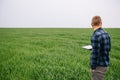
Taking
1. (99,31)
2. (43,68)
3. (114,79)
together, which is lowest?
(114,79)

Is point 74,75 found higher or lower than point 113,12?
lower

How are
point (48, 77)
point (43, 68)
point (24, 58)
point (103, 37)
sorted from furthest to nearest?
point (24, 58)
point (43, 68)
point (48, 77)
point (103, 37)

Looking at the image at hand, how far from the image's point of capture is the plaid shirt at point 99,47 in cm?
287

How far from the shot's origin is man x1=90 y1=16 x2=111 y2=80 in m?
2.88

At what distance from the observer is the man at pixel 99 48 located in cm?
288

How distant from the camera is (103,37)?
288 centimetres

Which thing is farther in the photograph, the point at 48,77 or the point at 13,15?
the point at 13,15

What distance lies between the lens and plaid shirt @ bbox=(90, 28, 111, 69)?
287cm

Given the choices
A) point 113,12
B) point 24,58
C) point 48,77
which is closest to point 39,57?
point 24,58

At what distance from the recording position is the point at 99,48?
289 cm

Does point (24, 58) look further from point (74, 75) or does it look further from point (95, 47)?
point (95, 47)

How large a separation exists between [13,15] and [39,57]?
9661 mm

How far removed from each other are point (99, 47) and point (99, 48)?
15 mm

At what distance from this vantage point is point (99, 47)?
288 centimetres
